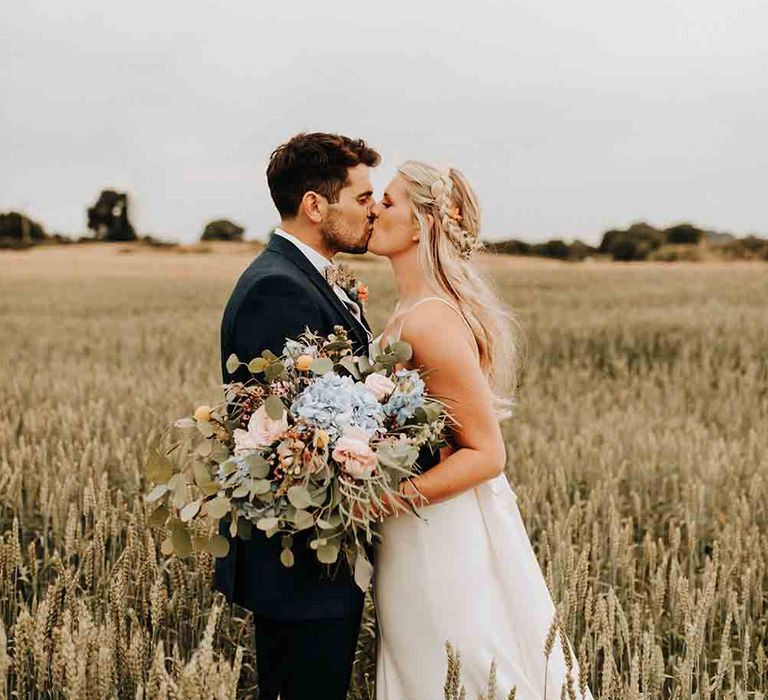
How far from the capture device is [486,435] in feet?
8.47

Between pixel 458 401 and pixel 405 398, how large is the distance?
13.7 inches

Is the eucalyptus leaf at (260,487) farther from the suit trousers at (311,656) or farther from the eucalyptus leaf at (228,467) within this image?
the suit trousers at (311,656)

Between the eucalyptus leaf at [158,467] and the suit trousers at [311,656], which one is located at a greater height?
the eucalyptus leaf at [158,467]

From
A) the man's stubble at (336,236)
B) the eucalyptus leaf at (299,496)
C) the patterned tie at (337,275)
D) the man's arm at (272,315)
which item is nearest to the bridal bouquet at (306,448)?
the eucalyptus leaf at (299,496)

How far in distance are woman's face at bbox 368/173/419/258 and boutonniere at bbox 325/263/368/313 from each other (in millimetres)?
128

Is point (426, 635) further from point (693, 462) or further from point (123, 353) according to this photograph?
point (123, 353)

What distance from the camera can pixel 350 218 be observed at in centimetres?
289

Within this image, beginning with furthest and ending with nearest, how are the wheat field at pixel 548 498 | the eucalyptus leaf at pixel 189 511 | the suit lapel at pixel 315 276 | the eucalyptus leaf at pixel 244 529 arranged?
the suit lapel at pixel 315 276 → the wheat field at pixel 548 498 → the eucalyptus leaf at pixel 244 529 → the eucalyptus leaf at pixel 189 511

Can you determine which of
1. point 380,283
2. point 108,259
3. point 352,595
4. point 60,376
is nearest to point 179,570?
point 352,595

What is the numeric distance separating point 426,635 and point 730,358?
8822mm

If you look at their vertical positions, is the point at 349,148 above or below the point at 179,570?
above

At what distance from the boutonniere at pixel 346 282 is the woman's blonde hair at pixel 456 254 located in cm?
24

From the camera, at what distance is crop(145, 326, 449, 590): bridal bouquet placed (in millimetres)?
2121

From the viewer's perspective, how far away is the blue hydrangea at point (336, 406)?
2119 millimetres
